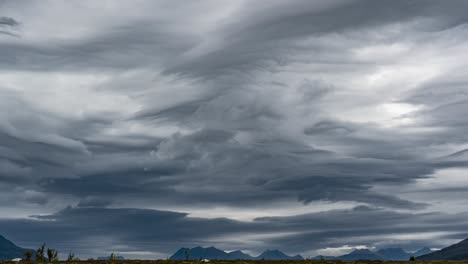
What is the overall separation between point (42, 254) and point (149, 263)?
20.5 meters

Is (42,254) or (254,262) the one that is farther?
(42,254)

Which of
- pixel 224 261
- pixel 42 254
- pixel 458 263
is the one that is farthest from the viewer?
pixel 42 254

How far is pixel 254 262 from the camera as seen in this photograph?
7238cm

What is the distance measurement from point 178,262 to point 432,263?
29480mm

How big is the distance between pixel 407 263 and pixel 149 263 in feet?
102

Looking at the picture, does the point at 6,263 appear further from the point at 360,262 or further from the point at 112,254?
the point at 360,262

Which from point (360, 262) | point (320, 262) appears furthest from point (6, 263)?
point (360, 262)

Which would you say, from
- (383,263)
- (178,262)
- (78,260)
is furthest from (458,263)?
(78,260)

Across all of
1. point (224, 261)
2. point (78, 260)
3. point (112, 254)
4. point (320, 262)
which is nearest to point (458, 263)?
point (320, 262)

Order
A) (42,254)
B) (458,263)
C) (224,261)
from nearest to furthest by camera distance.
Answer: (458,263) < (224,261) < (42,254)

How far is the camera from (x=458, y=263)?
219ft

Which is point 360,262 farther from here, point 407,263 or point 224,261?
point 224,261

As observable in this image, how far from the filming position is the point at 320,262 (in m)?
70.0

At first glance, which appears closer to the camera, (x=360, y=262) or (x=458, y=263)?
(x=458, y=263)
